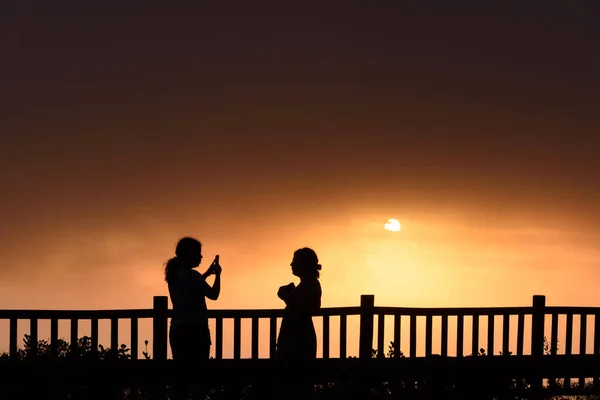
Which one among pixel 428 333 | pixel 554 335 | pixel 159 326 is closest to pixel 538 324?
pixel 554 335

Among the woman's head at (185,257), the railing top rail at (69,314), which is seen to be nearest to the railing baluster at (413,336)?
the railing top rail at (69,314)

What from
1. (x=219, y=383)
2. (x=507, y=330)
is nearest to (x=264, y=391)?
(x=219, y=383)

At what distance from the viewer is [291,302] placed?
9891mm

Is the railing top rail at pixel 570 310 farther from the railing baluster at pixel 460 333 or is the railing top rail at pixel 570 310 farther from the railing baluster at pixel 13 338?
the railing baluster at pixel 13 338

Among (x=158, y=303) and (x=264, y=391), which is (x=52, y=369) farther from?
(x=158, y=303)

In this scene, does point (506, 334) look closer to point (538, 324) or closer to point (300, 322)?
point (538, 324)

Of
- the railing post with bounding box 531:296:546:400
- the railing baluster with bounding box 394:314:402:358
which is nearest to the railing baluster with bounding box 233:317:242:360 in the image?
the railing baluster with bounding box 394:314:402:358

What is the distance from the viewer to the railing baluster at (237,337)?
1301cm

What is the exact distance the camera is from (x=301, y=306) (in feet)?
32.4

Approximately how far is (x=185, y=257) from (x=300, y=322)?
140cm

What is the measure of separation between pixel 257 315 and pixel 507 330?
4013mm

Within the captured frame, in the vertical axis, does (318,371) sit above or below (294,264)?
below

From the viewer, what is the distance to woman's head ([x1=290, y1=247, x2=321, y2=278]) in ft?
32.3

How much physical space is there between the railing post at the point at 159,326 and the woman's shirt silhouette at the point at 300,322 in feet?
10.9
